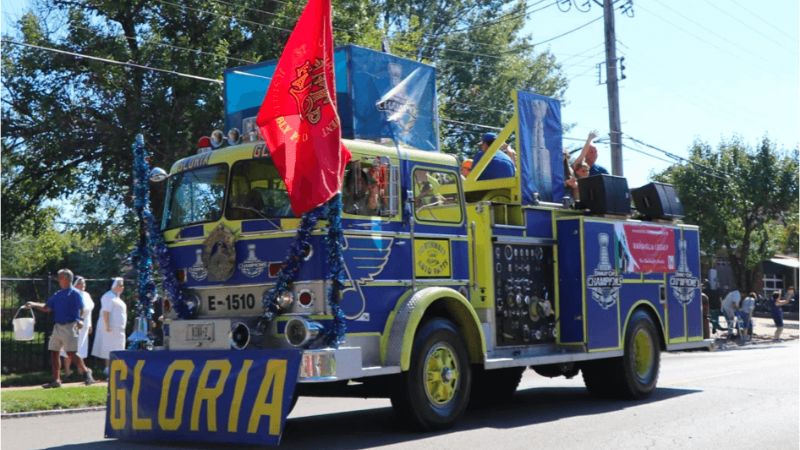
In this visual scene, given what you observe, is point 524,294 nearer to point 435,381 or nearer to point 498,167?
point 498,167

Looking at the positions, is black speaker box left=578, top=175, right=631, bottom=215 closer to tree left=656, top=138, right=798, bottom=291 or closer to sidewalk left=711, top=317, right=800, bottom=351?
sidewalk left=711, top=317, right=800, bottom=351

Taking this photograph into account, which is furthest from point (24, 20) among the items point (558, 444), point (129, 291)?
point (558, 444)

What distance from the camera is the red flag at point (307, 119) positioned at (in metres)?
8.90

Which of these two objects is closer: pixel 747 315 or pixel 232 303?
pixel 232 303

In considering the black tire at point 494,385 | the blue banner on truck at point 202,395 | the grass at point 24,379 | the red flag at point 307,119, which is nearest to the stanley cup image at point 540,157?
the black tire at point 494,385

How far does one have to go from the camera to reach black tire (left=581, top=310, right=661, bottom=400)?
12.8 meters

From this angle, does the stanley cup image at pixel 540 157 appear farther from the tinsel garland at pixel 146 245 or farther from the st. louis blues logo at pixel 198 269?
the tinsel garland at pixel 146 245

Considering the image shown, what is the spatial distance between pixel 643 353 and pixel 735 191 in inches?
1115

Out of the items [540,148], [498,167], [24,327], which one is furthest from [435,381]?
[24,327]

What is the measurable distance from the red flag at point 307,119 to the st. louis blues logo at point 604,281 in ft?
14.1

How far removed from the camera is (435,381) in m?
9.83

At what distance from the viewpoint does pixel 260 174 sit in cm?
950

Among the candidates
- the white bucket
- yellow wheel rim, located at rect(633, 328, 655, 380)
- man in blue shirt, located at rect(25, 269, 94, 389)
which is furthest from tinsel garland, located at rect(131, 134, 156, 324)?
the white bucket

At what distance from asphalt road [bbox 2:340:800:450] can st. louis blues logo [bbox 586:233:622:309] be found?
1338 millimetres
